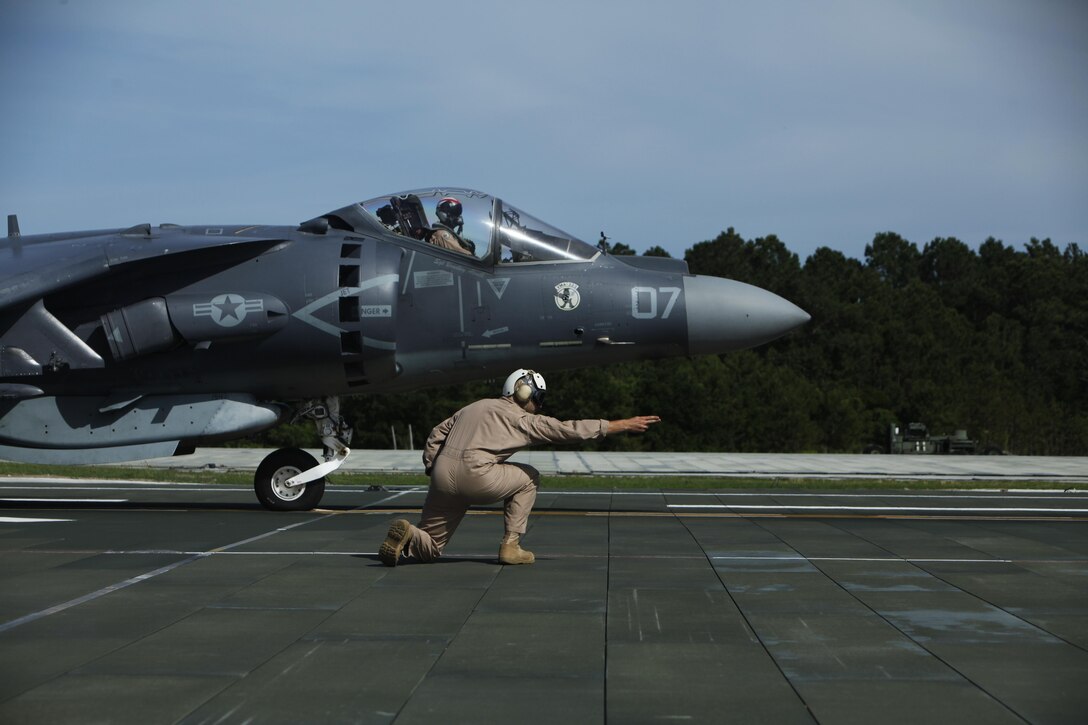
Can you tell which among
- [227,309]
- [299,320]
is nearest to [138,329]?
[227,309]

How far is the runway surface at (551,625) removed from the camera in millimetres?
5523

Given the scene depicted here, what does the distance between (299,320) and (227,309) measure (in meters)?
0.93

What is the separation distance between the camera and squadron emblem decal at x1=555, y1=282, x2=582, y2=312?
14.8 meters


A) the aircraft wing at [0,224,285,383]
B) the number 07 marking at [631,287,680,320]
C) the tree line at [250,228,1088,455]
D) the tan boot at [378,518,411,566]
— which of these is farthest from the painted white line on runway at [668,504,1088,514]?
the tree line at [250,228,1088,455]

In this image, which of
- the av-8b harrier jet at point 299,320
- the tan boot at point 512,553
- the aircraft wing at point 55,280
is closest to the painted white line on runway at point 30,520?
the av-8b harrier jet at point 299,320

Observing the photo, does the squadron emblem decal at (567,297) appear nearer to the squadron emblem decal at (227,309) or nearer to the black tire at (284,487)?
the squadron emblem decal at (227,309)

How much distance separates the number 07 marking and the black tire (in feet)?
15.5

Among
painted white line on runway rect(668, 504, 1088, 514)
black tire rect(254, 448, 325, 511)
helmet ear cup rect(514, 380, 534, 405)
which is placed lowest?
painted white line on runway rect(668, 504, 1088, 514)

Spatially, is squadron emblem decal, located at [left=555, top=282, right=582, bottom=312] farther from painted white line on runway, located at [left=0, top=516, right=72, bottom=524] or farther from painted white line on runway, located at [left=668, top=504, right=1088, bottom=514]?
painted white line on runway, located at [left=0, top=516, right=72, bottom=524]

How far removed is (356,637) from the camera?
23.1ft

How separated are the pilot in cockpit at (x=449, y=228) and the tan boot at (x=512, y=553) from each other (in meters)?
5.69

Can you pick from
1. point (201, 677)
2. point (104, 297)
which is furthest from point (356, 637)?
point (104, 297)

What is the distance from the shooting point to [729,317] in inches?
584

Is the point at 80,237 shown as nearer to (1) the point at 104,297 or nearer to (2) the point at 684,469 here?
(1) the point at 104,297
